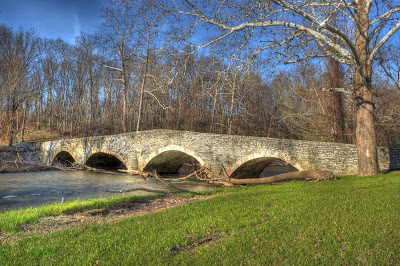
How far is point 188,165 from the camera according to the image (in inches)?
1003

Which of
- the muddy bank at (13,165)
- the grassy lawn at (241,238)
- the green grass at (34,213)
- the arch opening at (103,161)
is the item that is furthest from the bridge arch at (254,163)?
the muddy bank at (13,165)

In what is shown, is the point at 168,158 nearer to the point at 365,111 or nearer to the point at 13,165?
the point at 13,165

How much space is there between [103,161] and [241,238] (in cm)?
2266

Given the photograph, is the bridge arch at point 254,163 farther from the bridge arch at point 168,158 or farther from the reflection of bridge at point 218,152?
the bridge arch at point 168,158

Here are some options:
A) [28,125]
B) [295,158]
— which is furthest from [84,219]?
[28,125]

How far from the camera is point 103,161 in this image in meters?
24.4

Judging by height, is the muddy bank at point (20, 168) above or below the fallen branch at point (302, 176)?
below

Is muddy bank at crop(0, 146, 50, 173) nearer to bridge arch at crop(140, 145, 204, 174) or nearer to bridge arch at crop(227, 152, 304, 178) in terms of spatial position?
bridge arch at crop(140, 145, 204, 174)

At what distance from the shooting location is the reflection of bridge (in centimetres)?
1191

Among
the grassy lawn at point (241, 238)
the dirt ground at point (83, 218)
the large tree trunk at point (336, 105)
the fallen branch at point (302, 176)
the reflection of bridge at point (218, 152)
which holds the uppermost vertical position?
the large tree trunk at point (336, 105)

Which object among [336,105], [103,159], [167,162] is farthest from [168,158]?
[336,105]

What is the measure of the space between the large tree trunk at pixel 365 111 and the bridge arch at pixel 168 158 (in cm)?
836

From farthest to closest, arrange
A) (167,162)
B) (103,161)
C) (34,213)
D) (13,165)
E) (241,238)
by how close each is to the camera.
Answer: (103,161)
(13,165)
(167,162)
(34,213)
(241,238)

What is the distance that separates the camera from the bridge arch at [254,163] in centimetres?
1282
